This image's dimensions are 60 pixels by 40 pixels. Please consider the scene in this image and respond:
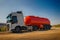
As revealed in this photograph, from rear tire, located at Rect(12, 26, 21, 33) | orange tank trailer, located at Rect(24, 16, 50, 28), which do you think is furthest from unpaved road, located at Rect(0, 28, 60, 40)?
orange tank trailer, located at Rect(24, 16, 50, 28)

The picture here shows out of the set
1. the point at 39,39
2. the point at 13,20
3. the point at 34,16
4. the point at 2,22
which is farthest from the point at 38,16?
the point at 39,39

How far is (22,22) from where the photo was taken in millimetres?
12945

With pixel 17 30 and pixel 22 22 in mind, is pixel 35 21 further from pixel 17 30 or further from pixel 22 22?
pixel 17 30

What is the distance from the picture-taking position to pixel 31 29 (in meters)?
13.5

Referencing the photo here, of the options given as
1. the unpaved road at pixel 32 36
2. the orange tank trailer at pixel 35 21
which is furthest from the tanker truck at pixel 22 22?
the unpaved road at pixel 32 36

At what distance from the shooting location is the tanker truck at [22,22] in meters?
12.6

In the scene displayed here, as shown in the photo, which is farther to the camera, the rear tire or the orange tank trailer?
the orange tank trailer

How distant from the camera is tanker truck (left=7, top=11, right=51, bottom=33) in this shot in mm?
12609

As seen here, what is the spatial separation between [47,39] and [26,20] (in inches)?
226

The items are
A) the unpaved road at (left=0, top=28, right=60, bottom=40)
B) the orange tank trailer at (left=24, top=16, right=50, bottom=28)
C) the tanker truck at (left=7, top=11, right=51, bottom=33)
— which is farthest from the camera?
the orange tank trailer at (left=24, top=16, right=50, bottom=28)

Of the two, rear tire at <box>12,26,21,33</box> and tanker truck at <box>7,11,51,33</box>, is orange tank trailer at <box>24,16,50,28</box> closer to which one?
tanker truck at <box>7,11,51,33</box>

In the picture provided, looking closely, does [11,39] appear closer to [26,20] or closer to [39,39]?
[39,39]

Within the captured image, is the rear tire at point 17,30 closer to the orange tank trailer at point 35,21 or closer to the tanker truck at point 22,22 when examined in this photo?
the tanker truck at point 22,22

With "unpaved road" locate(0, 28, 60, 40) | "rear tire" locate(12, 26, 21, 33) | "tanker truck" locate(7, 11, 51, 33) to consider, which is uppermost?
"tanker truck" locate(7, 11, 51, 33)
